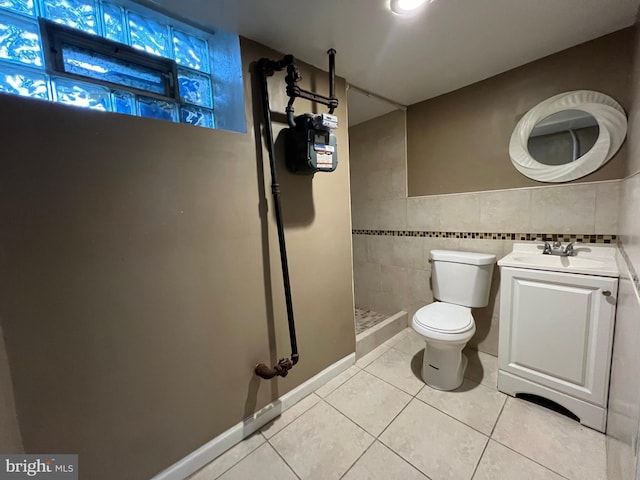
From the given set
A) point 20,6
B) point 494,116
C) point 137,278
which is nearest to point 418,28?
point 494,116

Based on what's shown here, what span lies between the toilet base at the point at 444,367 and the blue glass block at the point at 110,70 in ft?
6.88

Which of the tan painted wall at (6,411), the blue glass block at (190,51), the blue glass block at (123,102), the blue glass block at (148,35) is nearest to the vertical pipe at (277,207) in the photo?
the blue glass block at (190,51)

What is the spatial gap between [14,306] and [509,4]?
89.2 inches

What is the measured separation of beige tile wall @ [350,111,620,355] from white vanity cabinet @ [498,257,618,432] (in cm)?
44

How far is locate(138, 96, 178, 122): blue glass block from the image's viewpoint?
3.87ft

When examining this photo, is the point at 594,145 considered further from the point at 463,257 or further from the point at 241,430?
the point at 241,430

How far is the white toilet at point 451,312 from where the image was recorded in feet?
5.12

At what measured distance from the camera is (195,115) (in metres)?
1.34

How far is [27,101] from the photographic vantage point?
812 mm

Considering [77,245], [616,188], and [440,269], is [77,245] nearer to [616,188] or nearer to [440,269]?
[440,269]

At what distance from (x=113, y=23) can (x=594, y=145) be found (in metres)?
2.56

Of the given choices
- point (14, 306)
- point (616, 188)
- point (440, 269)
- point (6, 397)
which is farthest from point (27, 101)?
point (616, 188)

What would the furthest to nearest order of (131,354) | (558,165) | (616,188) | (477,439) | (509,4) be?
(558,165) < (616,188) < (477,439) < (509,4) < (131,354)

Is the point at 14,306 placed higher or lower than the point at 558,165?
lower
